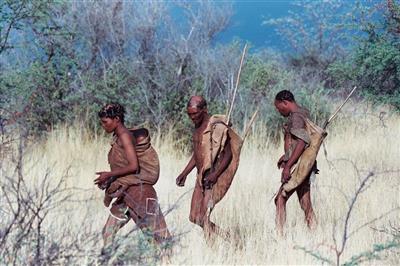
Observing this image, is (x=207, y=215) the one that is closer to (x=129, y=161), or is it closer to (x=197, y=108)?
(x=197, y=108)

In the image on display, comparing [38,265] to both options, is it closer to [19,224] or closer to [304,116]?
[19,224]

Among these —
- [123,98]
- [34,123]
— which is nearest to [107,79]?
[123,98]

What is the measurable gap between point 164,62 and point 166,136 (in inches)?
85.2

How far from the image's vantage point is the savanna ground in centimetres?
643

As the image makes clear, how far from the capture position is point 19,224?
4.86 metres

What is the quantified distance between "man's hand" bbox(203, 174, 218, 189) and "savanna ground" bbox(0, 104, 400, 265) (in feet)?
1.51

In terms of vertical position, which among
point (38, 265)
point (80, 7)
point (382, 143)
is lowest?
point (38, 265)

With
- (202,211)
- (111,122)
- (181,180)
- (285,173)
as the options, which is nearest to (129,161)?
(111,122)

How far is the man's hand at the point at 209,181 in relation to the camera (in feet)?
22.6

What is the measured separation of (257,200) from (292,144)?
2080 mm

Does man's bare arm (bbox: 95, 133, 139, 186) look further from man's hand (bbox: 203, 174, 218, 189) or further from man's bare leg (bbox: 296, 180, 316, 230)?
man's bare leg (bbox: 296, 180, 316, 230)

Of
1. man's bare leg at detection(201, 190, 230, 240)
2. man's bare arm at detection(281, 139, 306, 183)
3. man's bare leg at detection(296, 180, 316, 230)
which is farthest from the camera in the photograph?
man's bare leg at detection(296, 180, 316, 230)

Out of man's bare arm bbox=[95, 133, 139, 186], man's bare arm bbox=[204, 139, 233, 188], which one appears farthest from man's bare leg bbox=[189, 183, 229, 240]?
man's bare arm bbox=[95, 133, 139, 186]

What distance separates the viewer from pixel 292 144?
7.45 m
